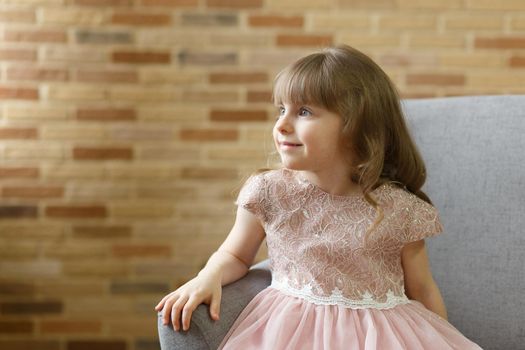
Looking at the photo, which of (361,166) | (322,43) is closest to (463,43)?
(322,43)

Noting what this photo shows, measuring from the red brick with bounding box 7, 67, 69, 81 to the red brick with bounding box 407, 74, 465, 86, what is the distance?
114cm

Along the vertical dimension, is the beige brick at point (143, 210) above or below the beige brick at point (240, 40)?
below

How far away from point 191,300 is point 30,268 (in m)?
1.19

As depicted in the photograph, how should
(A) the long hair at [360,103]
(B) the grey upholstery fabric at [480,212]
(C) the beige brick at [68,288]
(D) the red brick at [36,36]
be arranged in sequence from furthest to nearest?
1. (C) the beige brick at [68,288]
2. (D) the red brick at [36,36]
3. (B) the grey upholstery fabric at [480,212]
4. (A) the long hair at [360,103]

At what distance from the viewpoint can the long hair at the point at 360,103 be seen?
1.34 m

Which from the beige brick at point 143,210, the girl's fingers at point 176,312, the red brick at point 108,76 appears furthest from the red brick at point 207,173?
the girl's fingers at point 176,312

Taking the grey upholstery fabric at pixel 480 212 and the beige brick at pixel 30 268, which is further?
the beige brick at pixel 30 268

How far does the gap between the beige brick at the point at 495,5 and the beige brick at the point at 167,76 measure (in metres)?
0.91

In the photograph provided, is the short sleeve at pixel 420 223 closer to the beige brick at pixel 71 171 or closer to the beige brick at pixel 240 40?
the beige brick at pixel 240 40

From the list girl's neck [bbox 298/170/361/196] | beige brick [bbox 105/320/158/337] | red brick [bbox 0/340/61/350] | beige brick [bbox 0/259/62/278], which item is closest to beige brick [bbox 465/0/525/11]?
girl's neck [bbox 298/170/361/196]

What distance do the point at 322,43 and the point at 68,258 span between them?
1.11 meters

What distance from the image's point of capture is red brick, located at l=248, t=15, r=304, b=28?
2188mm

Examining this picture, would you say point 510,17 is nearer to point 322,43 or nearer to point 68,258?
point 322,43

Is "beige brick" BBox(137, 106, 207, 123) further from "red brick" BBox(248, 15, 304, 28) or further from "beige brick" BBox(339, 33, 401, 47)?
"beige brick" BBox(339, 33, 401, 47)
